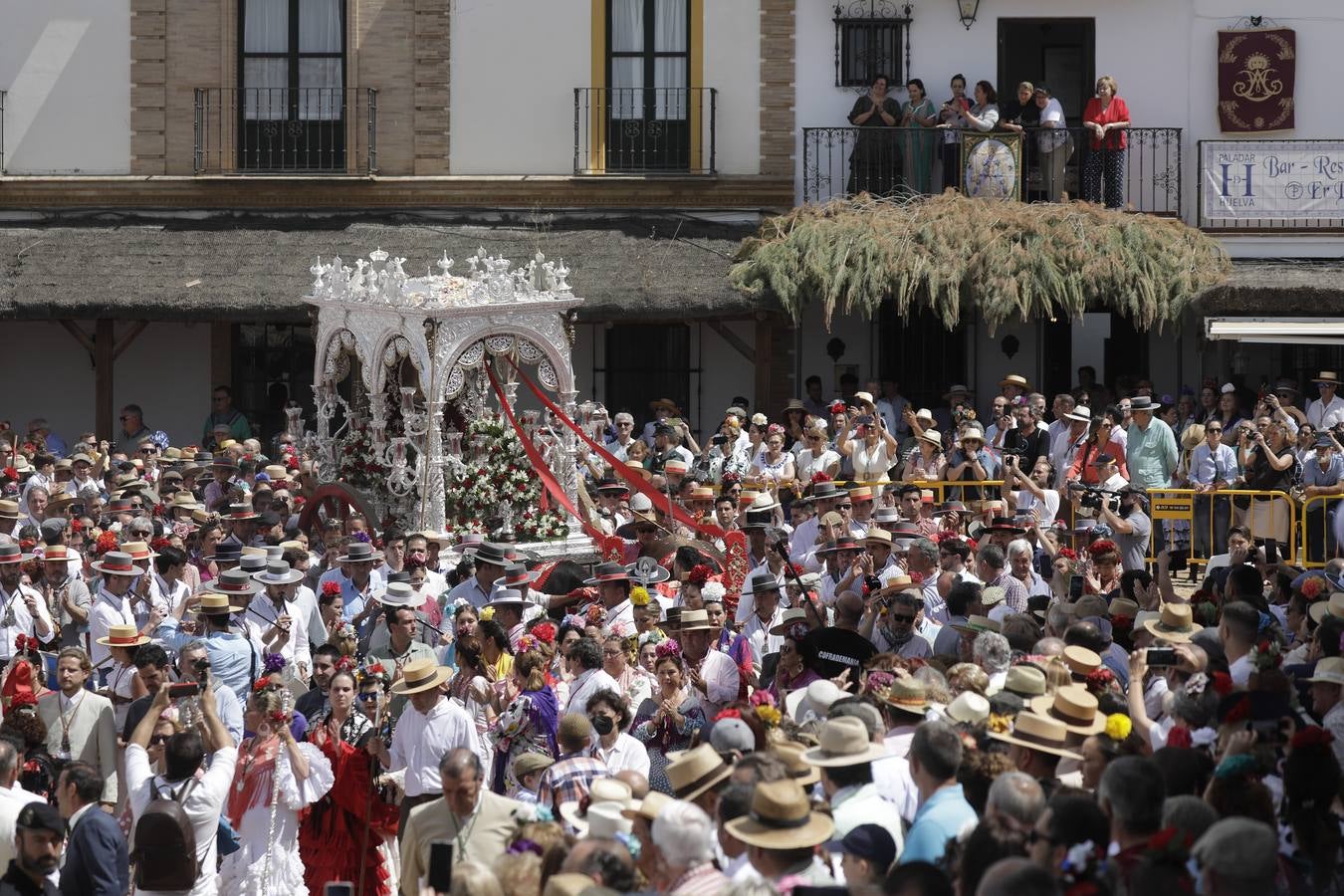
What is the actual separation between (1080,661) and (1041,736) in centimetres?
135

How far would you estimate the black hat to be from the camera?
7992mm

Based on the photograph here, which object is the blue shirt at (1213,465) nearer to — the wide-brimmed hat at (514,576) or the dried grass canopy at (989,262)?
the dried grass canopy at (989,262)

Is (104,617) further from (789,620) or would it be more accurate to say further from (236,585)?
(789,620)

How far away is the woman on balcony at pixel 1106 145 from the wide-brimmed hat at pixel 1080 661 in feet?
45.6

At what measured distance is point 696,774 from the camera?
25.6 feet

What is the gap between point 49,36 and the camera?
24.1 meters

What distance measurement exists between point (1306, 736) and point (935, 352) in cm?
1605

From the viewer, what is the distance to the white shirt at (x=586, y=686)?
10.1 metres

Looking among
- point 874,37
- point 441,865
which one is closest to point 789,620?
point 441,865

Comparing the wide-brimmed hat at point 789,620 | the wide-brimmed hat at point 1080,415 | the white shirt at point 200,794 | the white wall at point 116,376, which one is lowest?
the white shirt at point 200,794

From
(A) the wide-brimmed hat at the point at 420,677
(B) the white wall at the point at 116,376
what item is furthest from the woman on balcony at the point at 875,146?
(A) the wide-brimmed hat at the point at 420,677

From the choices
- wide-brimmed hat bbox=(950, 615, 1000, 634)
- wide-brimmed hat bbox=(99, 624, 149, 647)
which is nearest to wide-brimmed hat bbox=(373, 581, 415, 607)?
wide-brimmed hat bbox=(99, 624, 149, 647)

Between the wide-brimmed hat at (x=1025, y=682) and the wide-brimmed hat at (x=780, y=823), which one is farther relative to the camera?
the wide-brimmed hat at (x=1025, y=682)

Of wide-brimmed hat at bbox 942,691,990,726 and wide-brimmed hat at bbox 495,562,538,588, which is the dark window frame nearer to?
wide-brimmed hat at bbox 495,562,538,588
